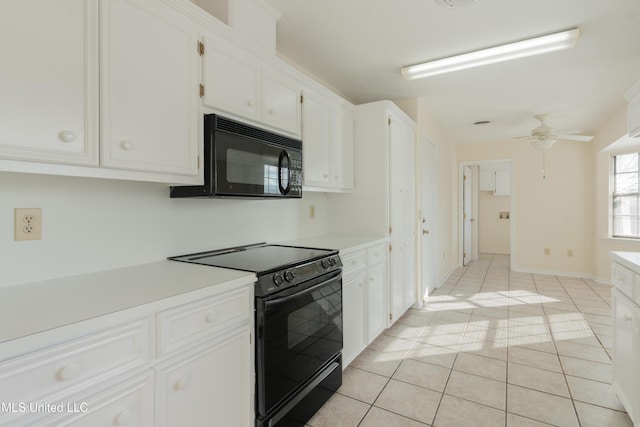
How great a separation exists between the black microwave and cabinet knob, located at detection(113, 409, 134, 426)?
95cm

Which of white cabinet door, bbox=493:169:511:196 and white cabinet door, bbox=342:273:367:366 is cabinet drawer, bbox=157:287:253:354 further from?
white cabinet door, bbox=493:169:511:196

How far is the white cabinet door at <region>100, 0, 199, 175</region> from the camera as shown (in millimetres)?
1254

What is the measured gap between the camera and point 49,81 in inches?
42.6

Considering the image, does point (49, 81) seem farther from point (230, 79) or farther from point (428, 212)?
point (428, 212)

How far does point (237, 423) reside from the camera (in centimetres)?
144

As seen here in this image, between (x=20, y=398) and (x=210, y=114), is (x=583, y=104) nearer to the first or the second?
(x=210, y=114)

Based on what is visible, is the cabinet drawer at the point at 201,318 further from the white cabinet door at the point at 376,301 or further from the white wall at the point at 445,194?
the white wall at the point at 445,194

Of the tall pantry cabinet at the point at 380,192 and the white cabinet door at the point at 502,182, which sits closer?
the tall pantry cabinet at the point at 380,192

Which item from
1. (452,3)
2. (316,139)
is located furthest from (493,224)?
(452,3)

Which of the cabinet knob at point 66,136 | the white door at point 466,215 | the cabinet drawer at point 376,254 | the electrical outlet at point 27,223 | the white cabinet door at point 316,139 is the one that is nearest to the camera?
the cabinet knob at point 66,136

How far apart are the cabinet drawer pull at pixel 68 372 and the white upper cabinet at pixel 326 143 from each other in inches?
69.1

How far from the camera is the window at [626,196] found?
4.69 metres

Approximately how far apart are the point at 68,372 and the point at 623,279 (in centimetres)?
258

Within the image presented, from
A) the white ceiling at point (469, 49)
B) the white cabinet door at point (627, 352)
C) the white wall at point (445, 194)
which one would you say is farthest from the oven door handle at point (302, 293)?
the white wall at point (445, 194)
